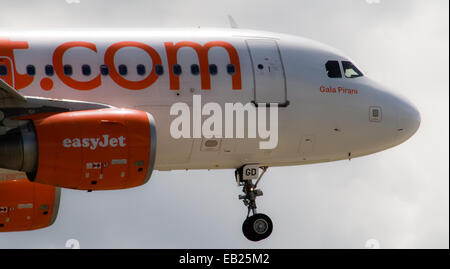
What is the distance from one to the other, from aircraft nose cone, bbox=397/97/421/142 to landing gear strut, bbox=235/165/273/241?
3.83 m

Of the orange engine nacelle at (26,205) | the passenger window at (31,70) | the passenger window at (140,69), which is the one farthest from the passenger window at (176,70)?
the orange engine nacelle at (26,205)

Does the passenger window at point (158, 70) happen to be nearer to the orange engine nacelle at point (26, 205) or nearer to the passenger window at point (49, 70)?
the passenger window at point (49, 70)

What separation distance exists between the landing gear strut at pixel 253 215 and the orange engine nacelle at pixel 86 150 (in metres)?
4.51

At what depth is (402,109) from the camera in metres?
30.8

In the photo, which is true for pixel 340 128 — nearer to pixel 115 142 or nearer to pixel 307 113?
pixel 307 113

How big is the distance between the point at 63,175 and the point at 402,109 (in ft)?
31.4

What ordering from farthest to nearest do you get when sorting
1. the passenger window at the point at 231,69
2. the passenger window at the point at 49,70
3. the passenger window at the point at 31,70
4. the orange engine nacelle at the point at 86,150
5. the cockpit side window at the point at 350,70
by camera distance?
1. the cockpit side window at the point at 350,70
2. the passenger window at the point at 231,69
3. the passenger window at the point at 49,70
4. the passenger window at the point at 31,70
5. the orange engine nacelle at the point at 86,150

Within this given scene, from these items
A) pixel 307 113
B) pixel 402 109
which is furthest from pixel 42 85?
pixel 402 109

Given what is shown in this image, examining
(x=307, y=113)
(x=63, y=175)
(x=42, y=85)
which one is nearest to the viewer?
(x=63, y=175)

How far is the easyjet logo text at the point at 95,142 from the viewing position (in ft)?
83.6

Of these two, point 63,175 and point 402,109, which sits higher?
point 402,109

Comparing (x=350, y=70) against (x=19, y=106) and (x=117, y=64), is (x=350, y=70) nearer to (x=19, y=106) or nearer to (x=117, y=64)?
(x=117, y=64)

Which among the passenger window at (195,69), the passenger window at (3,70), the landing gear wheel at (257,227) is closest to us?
the passenger window at (3,70)

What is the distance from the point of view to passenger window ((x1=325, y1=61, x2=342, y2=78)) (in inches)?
1208
